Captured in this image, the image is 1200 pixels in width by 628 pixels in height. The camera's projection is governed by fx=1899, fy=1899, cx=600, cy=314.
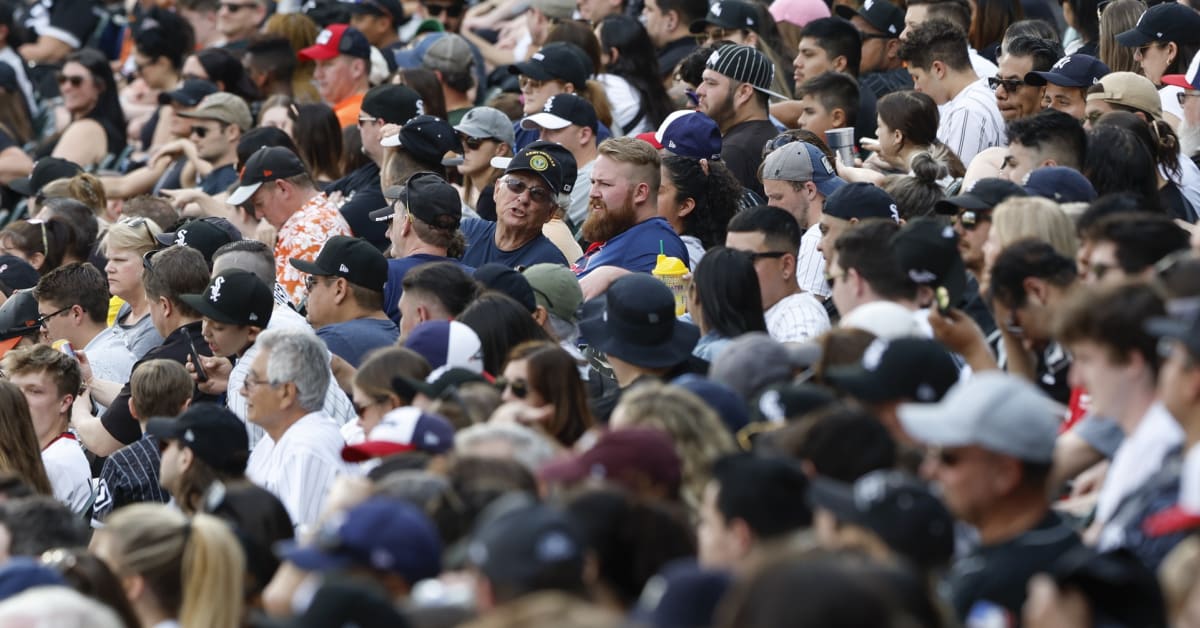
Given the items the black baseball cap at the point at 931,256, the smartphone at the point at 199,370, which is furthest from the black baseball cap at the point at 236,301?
the black baseball cap at the point at 931,256

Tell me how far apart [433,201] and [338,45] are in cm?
423

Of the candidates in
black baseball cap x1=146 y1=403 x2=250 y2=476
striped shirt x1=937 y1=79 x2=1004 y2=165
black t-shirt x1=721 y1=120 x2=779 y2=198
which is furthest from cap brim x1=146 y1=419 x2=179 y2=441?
striped shirt x1=937 y1=79 x2=1004 y2=165

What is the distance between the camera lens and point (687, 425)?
5227 millimetres

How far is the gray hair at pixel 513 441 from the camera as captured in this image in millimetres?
5176

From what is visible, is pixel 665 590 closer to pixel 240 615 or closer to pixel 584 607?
pixel 584 607

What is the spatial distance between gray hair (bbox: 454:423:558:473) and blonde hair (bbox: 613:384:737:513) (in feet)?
0.82

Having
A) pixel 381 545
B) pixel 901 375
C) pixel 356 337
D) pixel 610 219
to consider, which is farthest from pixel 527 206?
pixel 381 545

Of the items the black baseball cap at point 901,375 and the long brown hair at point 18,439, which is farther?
the long brown hair at point 18,439

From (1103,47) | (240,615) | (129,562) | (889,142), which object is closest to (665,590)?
(240,615)

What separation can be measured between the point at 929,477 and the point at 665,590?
3.73ft

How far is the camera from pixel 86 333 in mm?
8977

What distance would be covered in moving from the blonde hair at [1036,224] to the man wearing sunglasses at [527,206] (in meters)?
2.56

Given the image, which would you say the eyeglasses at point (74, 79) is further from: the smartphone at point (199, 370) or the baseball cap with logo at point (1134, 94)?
the baseball cap with logo at point (1134, 94)

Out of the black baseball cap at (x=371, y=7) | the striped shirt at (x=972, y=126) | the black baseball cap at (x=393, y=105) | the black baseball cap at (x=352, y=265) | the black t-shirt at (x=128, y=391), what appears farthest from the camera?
the black baseball cap at (x=371, y=7)
